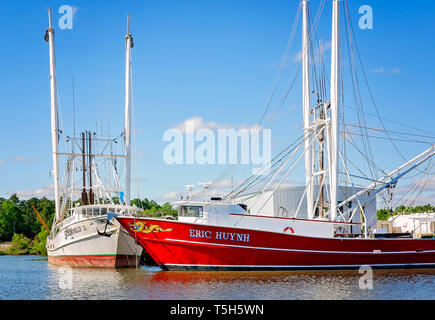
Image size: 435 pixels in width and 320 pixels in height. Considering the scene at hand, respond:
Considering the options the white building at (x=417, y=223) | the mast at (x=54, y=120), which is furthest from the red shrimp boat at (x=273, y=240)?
the mast at (x=54, y=120)

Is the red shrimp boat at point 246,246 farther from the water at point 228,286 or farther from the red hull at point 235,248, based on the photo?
the water at point 228,286

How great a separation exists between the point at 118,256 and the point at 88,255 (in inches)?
116

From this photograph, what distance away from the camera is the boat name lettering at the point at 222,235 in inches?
1184

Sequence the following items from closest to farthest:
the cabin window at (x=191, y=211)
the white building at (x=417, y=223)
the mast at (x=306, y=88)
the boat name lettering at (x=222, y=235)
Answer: the boat name lettering at (x=222, y=235), the cabin window at (x=191, y=211), the mast at (x=306, y=88), the white building at (x=417, y=223)

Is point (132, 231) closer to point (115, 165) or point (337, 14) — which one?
point (115, 165)

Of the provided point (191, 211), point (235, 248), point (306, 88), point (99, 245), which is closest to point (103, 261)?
point (99, 245)

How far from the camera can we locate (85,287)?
2680cm

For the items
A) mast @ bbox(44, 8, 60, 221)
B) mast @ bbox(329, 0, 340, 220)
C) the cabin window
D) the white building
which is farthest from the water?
mast @ bbox(44, 8, 60, 221)

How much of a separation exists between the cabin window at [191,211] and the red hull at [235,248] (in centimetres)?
110

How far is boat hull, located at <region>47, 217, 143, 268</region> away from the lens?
125 feet

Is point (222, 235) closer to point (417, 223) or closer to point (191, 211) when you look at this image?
point (191, 211)

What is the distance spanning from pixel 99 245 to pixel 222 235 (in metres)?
12.7

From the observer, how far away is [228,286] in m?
25.1
